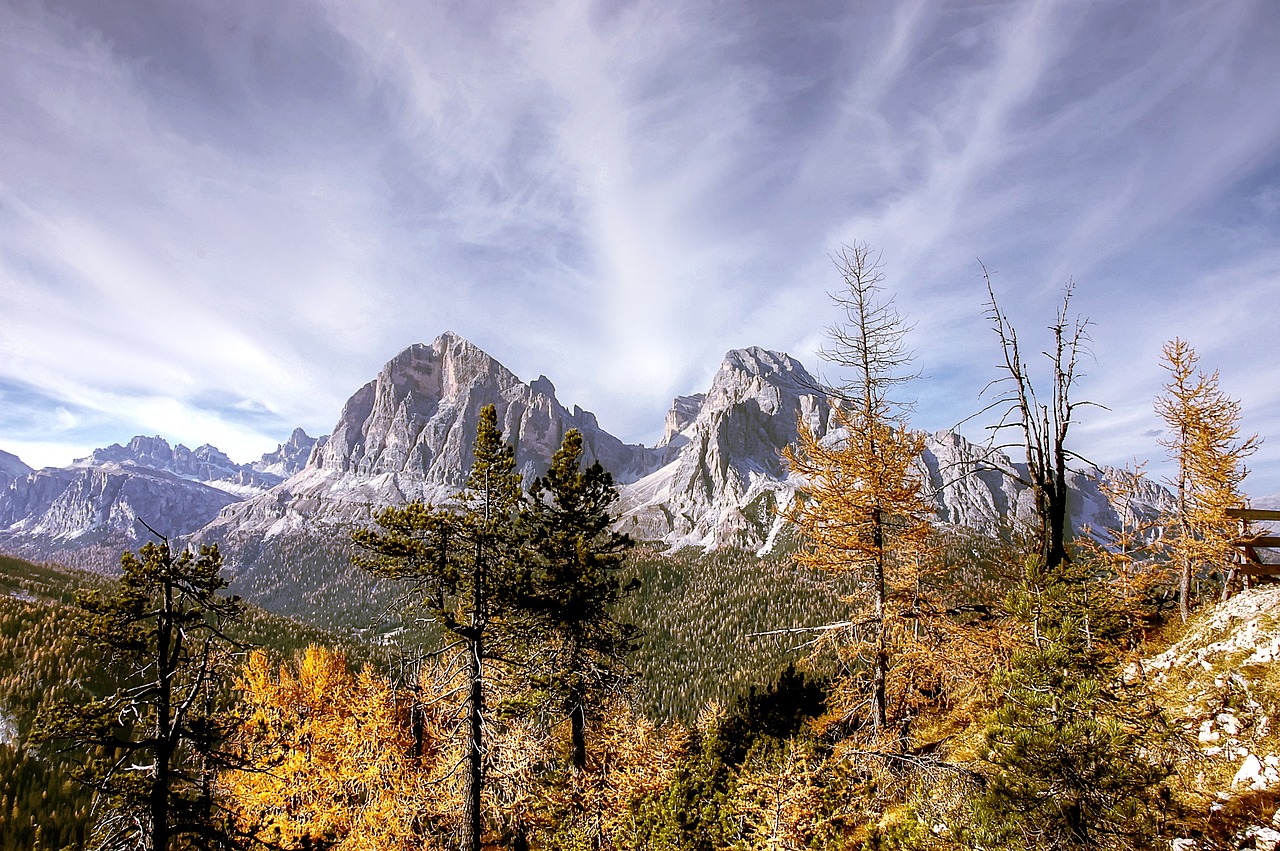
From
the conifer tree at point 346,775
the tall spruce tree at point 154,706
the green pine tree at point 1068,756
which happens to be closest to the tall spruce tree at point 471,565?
the conifer tree at point 346,775

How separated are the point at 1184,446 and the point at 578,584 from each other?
25.2 m

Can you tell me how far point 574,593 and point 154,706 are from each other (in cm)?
1072

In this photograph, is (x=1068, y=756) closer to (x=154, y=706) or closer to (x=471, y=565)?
(x=471, y=565)

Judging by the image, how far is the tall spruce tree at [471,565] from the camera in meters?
13.7

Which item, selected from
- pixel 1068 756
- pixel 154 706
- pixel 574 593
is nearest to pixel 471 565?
pixel 574 593

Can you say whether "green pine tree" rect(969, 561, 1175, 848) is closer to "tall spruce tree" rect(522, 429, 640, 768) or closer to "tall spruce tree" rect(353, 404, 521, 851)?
"tall spruce tree" rect(353, 404, 521, 851)

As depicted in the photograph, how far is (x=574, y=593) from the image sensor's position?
18203mm

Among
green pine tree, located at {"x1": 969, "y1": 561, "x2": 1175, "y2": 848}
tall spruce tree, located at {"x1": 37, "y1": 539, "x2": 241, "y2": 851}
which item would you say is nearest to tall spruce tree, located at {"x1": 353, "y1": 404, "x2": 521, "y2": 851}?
tall spruce tree, located at {"x1": 37, "y1": 539, "x2": 241, "y2": 851}

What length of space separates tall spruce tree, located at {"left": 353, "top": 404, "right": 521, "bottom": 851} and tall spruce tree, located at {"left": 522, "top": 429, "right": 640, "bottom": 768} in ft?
5.99

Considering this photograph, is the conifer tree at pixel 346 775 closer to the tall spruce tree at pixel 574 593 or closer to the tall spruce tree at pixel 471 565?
the tall spruce tree at pixel 471 565

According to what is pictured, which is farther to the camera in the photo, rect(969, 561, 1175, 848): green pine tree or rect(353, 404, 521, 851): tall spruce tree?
rect(353, 404, 521, 851): tall spruce tree

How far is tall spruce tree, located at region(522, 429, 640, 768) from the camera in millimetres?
17500

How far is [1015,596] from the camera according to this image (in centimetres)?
1007

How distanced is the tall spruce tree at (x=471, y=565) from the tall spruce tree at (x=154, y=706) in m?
3.48
